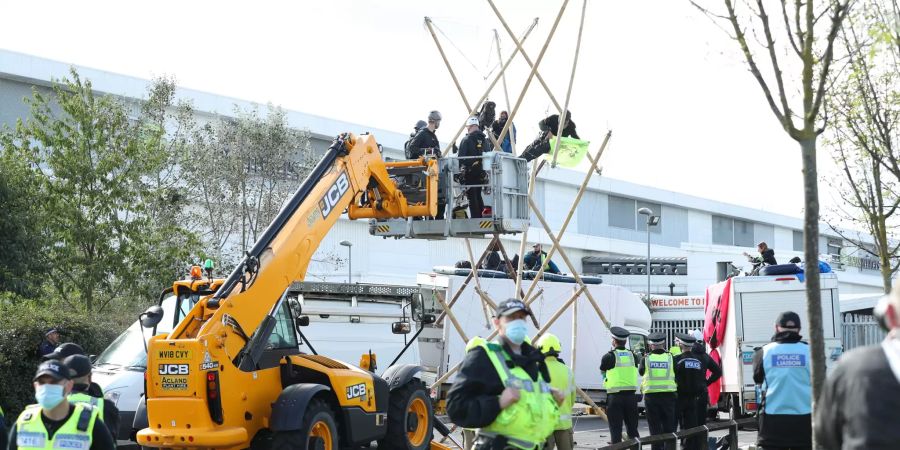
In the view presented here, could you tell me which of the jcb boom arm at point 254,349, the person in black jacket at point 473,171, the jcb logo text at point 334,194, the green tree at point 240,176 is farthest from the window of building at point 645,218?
the jcb logo text at point 334,194

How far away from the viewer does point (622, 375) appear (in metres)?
15.1

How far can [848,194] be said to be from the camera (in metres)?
17.2

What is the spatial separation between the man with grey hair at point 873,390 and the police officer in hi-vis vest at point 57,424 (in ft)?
13.6

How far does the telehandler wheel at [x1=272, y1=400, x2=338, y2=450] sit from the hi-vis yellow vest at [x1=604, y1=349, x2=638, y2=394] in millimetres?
4630

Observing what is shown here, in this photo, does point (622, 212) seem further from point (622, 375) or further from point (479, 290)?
point (622, 375)

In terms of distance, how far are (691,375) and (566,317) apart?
6717 millimetres

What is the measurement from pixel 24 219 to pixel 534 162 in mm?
9677

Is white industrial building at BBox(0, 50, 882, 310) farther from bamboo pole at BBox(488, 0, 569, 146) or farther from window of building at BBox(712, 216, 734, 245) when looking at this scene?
bamboo pole at BBox(488, 0, 569, 146)

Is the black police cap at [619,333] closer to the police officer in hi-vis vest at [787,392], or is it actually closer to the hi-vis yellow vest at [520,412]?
the police officer in hi-vis vest at [787,392]

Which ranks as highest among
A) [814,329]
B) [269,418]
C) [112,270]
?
[112,270]

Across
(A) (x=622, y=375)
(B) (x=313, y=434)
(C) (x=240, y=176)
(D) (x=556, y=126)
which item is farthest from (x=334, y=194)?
(C) (x=240, y=176)

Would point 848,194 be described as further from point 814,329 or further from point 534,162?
point 814,329

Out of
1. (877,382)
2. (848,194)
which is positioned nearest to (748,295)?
(848,194)

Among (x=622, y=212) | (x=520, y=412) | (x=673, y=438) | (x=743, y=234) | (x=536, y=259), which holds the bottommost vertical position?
(x=673, y=438)
